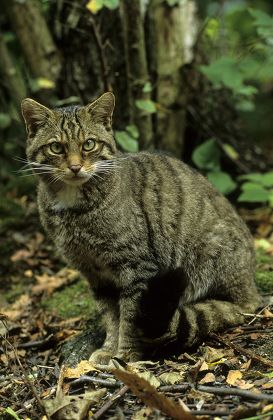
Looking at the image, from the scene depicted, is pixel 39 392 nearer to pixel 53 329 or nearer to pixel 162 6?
pixel 53 329

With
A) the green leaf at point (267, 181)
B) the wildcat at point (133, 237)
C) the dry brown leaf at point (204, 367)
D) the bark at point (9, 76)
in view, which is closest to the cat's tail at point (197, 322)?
the wildcat at point (133, 237)

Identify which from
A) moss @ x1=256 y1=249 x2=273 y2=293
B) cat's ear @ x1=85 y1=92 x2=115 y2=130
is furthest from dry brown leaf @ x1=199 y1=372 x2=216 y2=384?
cat's ear @ x1=85 y1=92 x2=115 y2=130

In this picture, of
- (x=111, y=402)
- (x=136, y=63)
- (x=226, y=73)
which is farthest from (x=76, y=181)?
(x=226, y=73)

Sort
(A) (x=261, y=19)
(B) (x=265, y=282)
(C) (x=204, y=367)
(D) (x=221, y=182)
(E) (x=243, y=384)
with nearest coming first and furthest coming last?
1. (E) (x=243, y=384)
2. (C) (x=204, y=367)
3. (B) (x=265, y=282)
4. (A) (x=261, y=19)
5. (D) (x=221, y=182)

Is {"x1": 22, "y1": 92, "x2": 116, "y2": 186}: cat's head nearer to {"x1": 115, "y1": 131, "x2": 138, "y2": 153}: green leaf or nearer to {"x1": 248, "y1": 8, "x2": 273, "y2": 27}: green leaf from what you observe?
{"x1": 115, "y1": 131, "x2": 138, "y2": 153}: green leaf

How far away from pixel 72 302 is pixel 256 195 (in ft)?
7.00

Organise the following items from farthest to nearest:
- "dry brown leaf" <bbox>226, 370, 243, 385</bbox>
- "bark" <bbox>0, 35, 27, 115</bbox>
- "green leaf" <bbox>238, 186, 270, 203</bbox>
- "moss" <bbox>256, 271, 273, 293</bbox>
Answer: "bark" <bbox>0, 35, 27, 115</bbox>, "green leaf" <bbox>238, 186, 270, 203</bbox>, "moss" <bbox>256, 271, 273, 293</bbox>, "dry brown leaf" <bbox>226, 370, 243, 385</bbox>

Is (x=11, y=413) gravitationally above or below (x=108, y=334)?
above

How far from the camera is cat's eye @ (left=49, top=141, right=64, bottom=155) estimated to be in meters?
3.79

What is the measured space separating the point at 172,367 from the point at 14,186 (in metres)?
3.79

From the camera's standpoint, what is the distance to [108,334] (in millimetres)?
4125

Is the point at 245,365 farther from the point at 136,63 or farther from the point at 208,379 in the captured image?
the point at 136,63

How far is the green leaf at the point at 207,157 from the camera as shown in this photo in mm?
6117

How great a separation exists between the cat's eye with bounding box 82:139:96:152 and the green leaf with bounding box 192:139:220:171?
2.44m
